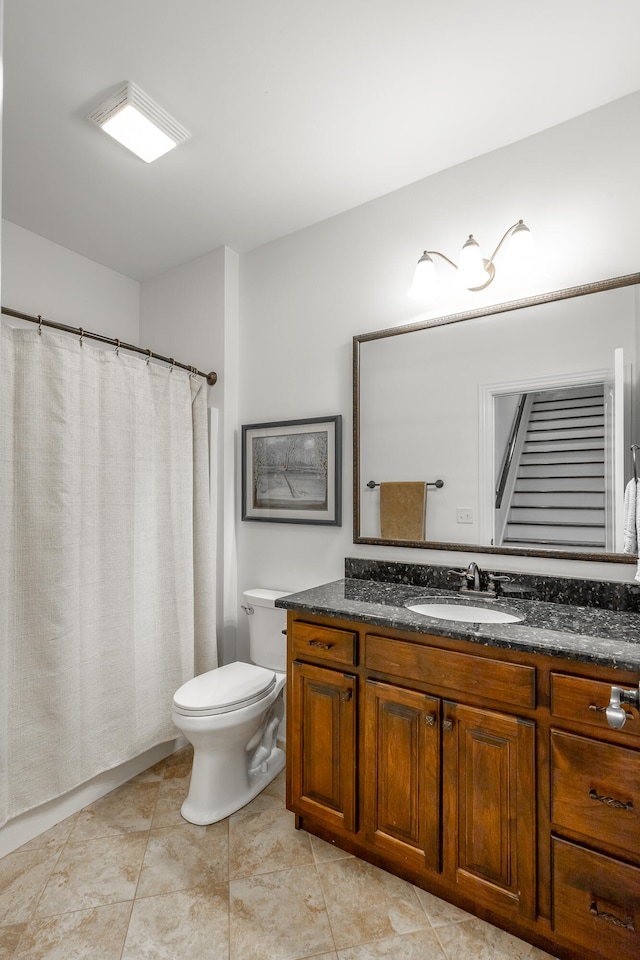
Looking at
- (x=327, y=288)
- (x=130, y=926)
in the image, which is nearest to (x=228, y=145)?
(x=327, y=288)

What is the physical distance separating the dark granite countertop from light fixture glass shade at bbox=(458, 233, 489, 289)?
47.5 inches

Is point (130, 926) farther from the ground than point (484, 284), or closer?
closer

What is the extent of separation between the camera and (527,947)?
1.42 m

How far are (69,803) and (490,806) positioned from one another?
1626mm

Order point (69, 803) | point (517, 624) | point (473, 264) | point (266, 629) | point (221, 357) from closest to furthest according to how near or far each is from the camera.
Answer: point (517, 624) < point (473, 264) < point (69, 803) < point (266, 629) < point (221, 357)

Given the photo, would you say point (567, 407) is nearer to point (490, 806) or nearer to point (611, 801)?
point (611, 801)

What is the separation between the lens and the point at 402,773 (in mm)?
1582

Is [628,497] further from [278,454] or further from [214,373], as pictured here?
[214,373]

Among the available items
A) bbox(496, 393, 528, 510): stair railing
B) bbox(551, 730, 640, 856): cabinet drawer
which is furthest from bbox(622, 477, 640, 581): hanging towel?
bbox(551, 730, 640, 856): cabinet drawer

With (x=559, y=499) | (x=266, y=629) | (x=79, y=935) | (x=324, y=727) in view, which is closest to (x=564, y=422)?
(x=559, y=499)

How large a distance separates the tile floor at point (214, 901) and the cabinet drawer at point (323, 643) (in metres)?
0.70

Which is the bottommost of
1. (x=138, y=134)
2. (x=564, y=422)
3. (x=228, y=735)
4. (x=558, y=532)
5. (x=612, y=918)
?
(x=612, y=918)

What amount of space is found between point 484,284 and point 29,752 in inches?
96.2

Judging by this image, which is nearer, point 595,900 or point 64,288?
point 595,900
